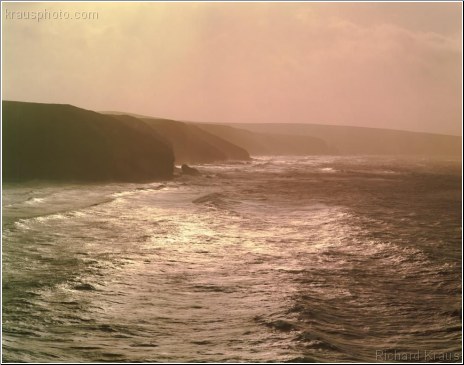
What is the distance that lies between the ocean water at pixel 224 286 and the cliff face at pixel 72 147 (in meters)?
26.3

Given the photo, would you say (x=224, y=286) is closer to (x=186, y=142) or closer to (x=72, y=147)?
(x=72, y=147)

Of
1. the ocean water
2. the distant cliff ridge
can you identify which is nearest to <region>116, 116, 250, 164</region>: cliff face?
the distant cliff ridge

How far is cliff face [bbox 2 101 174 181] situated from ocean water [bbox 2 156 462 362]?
2634cm

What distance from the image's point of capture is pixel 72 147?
60.7 metres

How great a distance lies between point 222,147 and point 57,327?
12316 cm

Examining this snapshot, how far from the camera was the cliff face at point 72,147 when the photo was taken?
188 ft

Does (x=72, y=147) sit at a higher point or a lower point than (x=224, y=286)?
higher

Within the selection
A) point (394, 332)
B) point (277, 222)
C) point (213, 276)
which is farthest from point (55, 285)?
point (277, 222)

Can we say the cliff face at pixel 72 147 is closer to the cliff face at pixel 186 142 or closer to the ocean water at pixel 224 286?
the ocean water at pixel 224 286

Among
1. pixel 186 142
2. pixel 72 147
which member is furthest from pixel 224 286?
pixel 186 142

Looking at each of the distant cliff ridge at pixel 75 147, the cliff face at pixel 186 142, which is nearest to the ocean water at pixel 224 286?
the distant cliff ridge at pixel 75 147

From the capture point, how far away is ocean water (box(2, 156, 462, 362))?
10.7m

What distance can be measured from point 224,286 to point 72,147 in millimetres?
49545

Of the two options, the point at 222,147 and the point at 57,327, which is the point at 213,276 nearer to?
the point at 57,327
